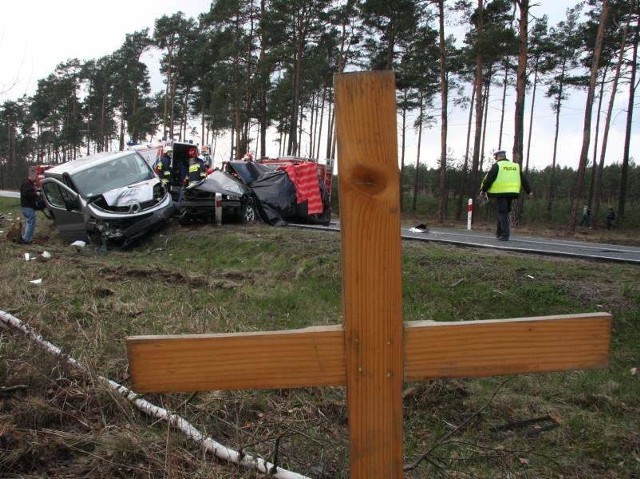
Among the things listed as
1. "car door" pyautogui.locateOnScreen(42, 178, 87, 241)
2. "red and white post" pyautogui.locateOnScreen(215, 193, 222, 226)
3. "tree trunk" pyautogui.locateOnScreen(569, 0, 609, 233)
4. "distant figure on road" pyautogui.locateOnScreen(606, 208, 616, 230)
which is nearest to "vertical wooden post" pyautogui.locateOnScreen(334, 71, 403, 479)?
"red and white post" pyautogui.locateOnScreen(215, 193, 222, 226)

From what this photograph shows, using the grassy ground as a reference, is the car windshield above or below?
above

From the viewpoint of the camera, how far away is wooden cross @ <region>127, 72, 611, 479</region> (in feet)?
4.06

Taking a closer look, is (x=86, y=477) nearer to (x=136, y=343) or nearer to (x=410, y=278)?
(x=136, y=343)

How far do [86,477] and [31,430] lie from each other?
1.46 ft

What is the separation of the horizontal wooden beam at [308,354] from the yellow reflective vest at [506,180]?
947 cm

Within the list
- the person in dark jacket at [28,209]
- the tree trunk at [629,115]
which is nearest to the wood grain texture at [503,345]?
the person in dark jacket at [28,209]

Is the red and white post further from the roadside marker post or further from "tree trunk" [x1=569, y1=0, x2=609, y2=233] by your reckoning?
"tree trunk" [x1=569, y1=0, x2=609, y2=233]

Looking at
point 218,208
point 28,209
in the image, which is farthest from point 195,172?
point 28,209

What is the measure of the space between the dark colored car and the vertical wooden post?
11.4 metres


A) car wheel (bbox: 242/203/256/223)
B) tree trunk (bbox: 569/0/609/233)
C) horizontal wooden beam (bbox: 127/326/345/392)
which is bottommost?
car wheel (bbox: 242/203/256/223)

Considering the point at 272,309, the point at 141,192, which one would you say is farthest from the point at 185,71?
the point at 272,309

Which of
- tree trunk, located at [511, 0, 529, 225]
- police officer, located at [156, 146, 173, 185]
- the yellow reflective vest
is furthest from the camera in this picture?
tree trunk, located at [511, 0, 529, 225]

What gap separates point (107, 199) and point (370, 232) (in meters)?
11.5

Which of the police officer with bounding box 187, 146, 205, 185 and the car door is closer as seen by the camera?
the car door
